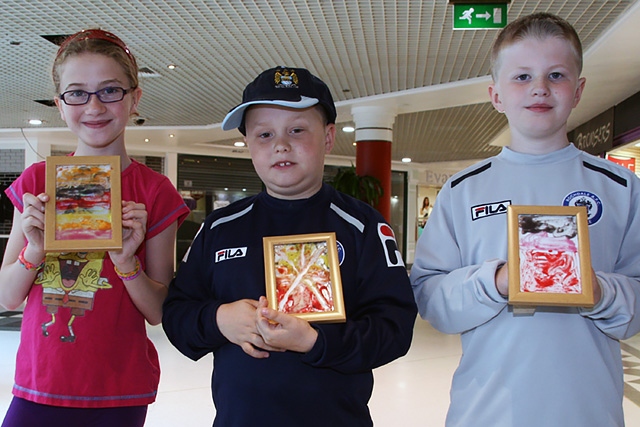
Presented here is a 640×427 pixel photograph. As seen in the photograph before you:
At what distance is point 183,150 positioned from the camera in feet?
45.9

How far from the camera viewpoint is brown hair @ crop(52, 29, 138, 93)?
4.74ft

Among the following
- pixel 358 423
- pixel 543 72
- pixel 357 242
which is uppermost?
pixel 543 72

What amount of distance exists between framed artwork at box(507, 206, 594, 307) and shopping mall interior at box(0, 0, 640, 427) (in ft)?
5.97

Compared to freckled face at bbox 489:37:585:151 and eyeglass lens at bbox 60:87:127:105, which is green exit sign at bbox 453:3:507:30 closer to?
freckled face at bbox 489:37:585:151

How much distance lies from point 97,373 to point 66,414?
0.39 ft

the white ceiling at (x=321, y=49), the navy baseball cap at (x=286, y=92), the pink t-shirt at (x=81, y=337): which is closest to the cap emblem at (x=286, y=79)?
the navy baseball cap at (x=286, y=92)

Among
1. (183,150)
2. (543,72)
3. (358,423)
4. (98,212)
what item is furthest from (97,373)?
(183,150)

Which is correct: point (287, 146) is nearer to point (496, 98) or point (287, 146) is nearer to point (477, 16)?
point (496, 98)

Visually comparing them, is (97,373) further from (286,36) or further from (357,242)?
(286,36)

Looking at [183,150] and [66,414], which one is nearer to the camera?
[66,414]

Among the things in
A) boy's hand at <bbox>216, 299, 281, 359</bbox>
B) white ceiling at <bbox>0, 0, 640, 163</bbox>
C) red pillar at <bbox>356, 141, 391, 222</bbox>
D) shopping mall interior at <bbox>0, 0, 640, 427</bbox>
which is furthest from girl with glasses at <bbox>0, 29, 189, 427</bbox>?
red pillar at <bbox>356, 141, 391, 222</bbox>

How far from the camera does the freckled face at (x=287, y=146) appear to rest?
1.35m

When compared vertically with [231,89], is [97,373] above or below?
below

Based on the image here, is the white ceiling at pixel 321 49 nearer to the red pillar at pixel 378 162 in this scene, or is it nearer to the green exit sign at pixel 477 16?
the green exit sign at pixel 477 16
